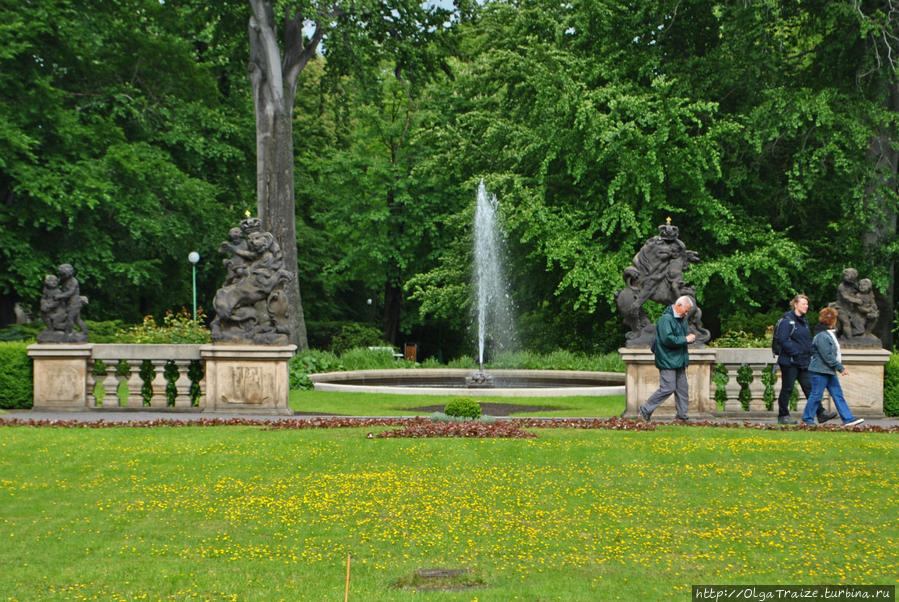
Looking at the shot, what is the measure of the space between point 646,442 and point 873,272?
17112 millimetres

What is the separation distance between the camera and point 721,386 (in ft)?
54.9

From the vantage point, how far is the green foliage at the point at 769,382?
54.2ft

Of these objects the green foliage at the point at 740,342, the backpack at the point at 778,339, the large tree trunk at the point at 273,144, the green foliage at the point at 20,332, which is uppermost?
the large tree trunk at the point at 273,144

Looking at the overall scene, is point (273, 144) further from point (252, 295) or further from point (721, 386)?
point (721, 386)

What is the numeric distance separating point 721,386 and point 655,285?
1999 millimetres

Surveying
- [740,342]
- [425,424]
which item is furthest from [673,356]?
[740,342]

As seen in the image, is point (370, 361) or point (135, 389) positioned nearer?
point (135, 389)

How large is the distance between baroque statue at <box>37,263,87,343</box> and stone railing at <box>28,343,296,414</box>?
0.70 ft

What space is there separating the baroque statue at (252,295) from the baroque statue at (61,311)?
2437 millimetres

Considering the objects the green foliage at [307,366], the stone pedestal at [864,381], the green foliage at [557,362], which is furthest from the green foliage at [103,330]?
the stone pedestal at [864,381]

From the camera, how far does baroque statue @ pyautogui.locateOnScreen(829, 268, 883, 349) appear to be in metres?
16.7

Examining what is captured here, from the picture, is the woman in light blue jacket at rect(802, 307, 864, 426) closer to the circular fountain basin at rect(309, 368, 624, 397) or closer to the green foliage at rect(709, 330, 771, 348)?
the circular fountain basin at rect(309, 368, 624, 397)

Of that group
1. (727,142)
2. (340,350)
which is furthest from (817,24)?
(340,350)

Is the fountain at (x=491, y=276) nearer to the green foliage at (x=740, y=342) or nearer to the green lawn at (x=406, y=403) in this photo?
the green foliage at (x=740, y=342)
